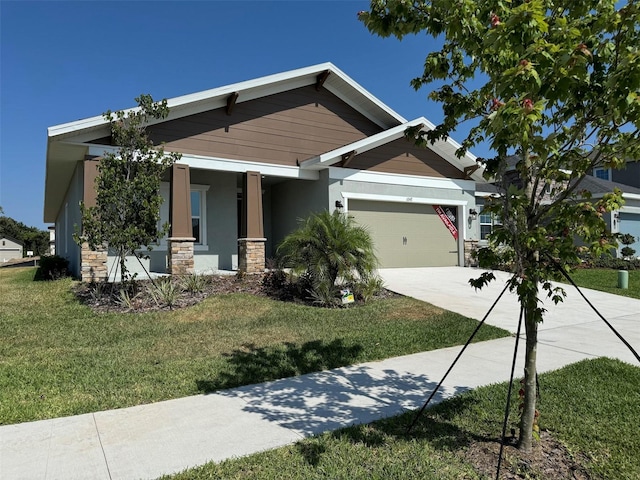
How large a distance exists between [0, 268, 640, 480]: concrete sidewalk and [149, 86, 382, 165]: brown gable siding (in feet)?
29.5

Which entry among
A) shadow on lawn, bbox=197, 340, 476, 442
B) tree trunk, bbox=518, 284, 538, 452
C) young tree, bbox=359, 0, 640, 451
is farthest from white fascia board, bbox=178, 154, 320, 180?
tree trunk, bbox=518, 284, 538, 452

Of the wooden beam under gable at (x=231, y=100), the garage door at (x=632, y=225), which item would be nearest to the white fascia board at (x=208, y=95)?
the wooden beam under gable at (x=231, y=100)

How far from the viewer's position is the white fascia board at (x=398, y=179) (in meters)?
13.9

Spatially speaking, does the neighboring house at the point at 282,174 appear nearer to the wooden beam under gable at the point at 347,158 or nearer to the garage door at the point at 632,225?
the wooden beam under gable at the point at 347,158

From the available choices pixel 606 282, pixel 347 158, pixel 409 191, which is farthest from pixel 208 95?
pixel 606 282

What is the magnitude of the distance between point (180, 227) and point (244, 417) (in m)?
8.36

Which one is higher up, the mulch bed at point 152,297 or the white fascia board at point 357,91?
the white fascia board at point 357,91

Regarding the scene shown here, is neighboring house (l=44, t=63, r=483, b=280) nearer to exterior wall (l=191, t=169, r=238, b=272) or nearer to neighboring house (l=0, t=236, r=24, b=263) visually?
exterior wall (l=191, t=169, r=238, b=272)

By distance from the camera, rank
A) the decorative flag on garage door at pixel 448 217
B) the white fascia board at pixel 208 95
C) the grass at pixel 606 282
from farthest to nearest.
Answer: the decorative flag on garage door at pixel 448 217 → the grass at pixel 606 282 → the white fascia board at pixel 208 95

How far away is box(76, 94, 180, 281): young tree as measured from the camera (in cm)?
884

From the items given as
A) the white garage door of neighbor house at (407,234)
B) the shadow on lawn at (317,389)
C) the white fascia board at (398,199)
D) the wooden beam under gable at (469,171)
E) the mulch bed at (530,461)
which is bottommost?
the mulch bed at (530,461)

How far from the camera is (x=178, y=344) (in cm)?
647

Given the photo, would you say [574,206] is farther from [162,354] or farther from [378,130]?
[378,130]

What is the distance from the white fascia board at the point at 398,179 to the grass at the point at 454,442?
32.4ft
